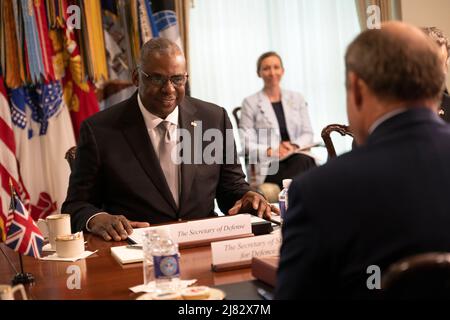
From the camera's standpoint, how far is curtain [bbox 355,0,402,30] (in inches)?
282

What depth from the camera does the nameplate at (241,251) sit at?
1916mm

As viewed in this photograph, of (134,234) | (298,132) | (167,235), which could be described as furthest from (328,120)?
(167,235)

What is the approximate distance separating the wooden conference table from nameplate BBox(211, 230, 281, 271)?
0.02 m

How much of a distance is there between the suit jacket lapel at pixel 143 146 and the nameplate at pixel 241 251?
3.17ft

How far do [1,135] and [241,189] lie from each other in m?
2.41

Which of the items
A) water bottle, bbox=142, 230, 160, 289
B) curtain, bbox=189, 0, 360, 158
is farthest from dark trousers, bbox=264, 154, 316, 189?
water bottle, bbox=142, 230, 160, 289

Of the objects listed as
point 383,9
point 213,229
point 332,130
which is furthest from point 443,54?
point 383,9

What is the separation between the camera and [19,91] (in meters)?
4.86

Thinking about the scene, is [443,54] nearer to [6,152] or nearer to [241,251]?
[241,251]

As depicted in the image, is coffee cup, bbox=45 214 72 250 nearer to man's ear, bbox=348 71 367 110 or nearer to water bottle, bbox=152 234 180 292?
water bottle, bbox=152 234 180 292

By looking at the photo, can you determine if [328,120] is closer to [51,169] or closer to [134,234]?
[51,169]

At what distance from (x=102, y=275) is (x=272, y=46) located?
552 cm

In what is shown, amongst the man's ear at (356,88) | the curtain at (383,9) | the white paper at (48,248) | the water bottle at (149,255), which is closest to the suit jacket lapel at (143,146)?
the white paper at (48,248)

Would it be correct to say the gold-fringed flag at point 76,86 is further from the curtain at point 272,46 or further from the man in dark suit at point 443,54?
the man in dark suit at point 443,54
